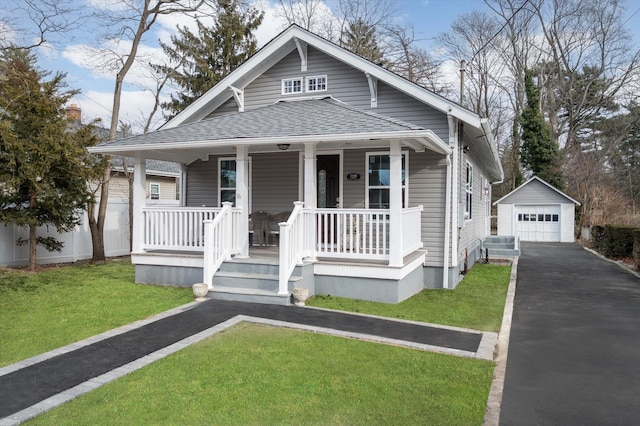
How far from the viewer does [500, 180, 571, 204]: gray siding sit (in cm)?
2621

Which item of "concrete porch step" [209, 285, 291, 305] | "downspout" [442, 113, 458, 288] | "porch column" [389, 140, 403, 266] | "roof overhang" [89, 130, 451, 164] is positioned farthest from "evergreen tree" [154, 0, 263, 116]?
"porch column" [389, 140, 403, 266]

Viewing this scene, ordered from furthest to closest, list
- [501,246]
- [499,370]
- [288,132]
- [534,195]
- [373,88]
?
1. [534,195]
2. [501,246]
3. [373,88]
4. [288,132]
5. [499,370]

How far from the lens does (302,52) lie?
11.0 meters

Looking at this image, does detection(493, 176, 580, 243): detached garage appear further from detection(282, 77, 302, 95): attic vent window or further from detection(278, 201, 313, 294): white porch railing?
detection(278, 201, 313, 294): white porch railing

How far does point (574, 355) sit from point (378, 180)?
5.69 meters

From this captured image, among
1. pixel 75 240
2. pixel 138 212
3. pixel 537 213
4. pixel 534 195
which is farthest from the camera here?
pixel 537 213

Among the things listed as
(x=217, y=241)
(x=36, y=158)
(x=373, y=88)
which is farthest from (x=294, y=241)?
(x=36, y=158)

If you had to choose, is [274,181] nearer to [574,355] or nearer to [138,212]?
[138,212]

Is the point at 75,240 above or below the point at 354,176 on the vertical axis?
below

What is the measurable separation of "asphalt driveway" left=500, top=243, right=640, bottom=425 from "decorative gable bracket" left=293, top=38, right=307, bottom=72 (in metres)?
7.20

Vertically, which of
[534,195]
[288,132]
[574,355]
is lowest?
[574,355]

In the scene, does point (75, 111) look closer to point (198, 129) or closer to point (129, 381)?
point (198, 129)

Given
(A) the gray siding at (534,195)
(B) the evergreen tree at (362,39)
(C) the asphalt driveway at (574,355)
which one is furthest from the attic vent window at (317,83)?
(A) the gray siding at (534,195)

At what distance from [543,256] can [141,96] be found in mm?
19500
